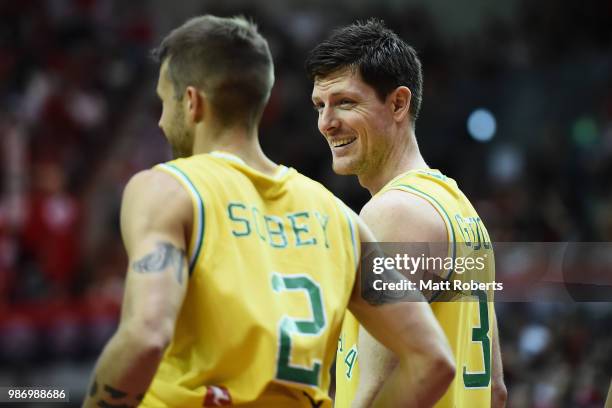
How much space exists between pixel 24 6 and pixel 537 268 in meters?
10.2

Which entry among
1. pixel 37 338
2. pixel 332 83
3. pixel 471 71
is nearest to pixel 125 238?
pixel 332 83

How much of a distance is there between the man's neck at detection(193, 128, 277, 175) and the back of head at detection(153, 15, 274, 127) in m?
0.04

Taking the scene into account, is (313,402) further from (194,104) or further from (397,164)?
(397,164)

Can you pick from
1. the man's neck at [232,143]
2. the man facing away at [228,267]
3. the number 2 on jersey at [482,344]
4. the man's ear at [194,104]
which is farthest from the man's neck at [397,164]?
the man's ear at [194,104]

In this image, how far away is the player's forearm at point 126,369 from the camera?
2.79 meters

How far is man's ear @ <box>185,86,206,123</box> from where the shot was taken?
3207 millimetres

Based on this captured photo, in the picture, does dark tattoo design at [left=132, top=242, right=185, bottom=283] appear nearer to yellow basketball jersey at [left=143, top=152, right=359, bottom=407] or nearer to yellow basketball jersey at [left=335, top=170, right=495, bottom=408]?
yellow basketball jersey at [left=143, top=152, right=359, bottom=407]

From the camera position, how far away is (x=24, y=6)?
16188mm

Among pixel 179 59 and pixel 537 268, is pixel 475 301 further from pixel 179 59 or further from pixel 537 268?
pixel 537 268

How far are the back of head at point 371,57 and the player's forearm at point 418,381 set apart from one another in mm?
1470

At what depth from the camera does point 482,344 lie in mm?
4285

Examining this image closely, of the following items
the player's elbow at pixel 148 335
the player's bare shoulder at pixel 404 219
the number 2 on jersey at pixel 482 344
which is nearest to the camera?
the player's elbow at pixel 148 335

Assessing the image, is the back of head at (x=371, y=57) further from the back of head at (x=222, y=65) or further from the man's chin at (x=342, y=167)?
the back of head at (x=222, y=65)

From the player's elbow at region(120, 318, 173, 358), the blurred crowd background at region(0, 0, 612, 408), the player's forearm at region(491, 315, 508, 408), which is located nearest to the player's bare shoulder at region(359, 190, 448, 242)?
the player's forearm at region(491, 315, 508, 408)
